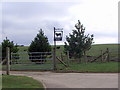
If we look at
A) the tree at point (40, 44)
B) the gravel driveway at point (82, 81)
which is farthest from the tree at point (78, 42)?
the gravel driveway at point (82, 81)

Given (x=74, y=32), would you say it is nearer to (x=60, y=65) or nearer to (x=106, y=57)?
(x=106, y=57)

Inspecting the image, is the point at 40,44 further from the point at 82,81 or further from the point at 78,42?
the point at 82,81

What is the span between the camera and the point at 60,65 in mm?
22531

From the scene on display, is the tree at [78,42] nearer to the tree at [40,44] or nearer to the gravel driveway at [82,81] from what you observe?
the tree at [40,44]

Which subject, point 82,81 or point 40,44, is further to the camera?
point 40,44

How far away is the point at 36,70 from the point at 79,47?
1123 cm

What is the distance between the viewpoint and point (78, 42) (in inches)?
1244

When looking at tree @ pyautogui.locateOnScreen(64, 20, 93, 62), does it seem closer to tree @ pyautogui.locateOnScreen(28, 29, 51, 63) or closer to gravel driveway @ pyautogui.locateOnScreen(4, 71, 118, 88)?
tree @ pyautogui.locateOnScreen(28, 29, 51, 63)

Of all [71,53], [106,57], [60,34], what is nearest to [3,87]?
[60,34]

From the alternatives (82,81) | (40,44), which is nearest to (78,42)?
(40,44)

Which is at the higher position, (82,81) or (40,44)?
(40,44)

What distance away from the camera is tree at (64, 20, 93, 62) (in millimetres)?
31484

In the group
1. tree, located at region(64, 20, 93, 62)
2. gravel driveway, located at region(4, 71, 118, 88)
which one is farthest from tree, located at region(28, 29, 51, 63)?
Answer: gravel driveway, located at region(4, 71, 118, 88)

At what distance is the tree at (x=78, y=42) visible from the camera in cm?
3148
